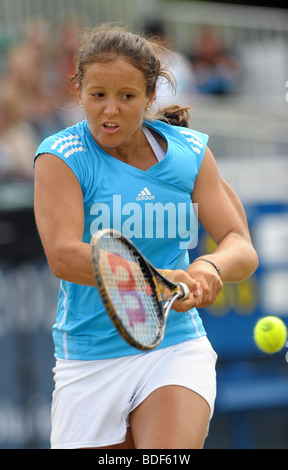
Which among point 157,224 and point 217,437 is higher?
point 157,224

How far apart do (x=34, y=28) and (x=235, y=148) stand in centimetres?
241

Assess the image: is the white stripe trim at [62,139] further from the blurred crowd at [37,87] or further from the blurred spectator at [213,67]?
the blurred spectator at [213,67]

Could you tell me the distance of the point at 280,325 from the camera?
3797mm

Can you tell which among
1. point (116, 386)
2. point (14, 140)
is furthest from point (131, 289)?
point (14, 140)

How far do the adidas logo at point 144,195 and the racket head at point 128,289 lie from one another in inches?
11.7

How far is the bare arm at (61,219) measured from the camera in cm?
292

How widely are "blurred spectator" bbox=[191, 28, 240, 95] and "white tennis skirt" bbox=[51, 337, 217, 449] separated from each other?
6605 mm

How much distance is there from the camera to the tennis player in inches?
118

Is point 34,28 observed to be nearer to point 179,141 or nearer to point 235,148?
point 235,148

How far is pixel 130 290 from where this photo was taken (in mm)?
2861
